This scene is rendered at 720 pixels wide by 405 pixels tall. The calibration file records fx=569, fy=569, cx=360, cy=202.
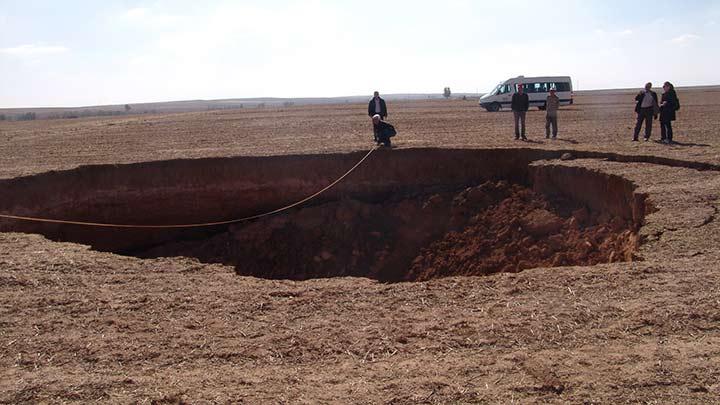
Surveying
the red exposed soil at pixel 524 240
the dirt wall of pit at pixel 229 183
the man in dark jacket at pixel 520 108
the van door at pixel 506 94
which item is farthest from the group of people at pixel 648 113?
the van door at pixel 506 94

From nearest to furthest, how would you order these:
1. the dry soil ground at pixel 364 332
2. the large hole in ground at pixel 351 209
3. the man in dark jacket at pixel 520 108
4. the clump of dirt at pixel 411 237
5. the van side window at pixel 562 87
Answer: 1. the dry soil ground at pixel 364 332
2. the clump of dirt at pixel 411 237
3. the large hole in ground at pixel 351 209
4. the man in dark jacket at pixel 520 108
5. the van side window at pixel 562 87

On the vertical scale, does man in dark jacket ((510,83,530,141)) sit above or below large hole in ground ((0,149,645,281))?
above

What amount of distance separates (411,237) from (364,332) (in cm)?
638

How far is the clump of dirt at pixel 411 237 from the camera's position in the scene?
9477mm

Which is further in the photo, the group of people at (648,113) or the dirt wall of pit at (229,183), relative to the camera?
the group of people at (648,113)

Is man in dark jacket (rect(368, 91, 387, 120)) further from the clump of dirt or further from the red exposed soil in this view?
the red exposed soil

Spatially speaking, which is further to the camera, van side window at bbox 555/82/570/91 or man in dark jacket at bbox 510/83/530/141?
van side window at bbox 555/82/570/91

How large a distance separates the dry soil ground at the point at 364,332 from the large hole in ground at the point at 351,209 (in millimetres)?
2537

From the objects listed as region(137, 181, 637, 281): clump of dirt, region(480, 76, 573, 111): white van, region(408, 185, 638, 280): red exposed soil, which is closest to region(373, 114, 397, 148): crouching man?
region(137, 181, 637, 281): clump of dirt

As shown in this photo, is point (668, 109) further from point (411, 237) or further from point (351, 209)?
point (351, 209)

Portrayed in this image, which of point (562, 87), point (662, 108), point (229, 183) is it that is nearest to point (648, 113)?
point (662, 108)

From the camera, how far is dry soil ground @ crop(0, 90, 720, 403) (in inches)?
158

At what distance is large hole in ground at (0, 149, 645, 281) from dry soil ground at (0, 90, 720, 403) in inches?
99.9

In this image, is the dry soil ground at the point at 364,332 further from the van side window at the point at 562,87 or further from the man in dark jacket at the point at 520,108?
the van side window at the point at 562,87
